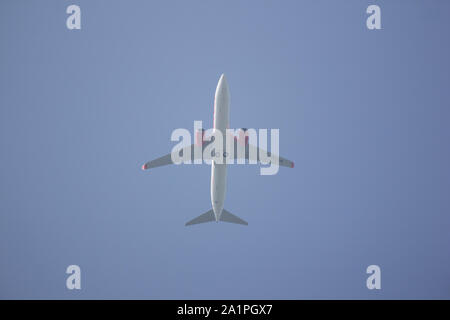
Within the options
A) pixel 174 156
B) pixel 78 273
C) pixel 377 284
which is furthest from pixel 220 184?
pixel 377 284

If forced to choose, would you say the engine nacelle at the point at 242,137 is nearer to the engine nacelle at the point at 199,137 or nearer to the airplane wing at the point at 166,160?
the airplane wing at the point at 166,160

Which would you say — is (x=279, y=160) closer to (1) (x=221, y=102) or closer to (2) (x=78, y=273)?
(1) (x=221, y=102)

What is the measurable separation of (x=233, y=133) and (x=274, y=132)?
6967mm

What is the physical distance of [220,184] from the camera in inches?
2490

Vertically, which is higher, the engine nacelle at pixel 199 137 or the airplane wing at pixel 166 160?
the engine nacelle at pixel 199 137

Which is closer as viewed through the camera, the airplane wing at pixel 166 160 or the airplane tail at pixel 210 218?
the airplane wing at pixel 166 160

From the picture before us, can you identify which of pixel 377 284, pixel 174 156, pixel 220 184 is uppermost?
pixel 174 156

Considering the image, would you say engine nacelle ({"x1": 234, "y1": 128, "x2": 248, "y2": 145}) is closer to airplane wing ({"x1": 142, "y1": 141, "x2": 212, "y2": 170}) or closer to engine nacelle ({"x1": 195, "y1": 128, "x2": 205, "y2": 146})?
airplane wing ({"x1": 142, "y1": 141, "x2": 212, "y2": 170})

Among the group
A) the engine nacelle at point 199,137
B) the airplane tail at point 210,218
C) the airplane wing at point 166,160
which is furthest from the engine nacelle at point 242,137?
the airplane tail at point 210,218

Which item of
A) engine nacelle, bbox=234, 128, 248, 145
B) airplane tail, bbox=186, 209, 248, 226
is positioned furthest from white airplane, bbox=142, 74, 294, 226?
engine nacelle, bbox=234, 128, 248, 145

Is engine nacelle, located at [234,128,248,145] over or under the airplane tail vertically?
over

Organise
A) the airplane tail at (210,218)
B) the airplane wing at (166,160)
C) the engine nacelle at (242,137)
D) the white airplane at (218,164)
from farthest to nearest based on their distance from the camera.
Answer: the airplane tail at (210,218) → the airplane wing at (166,160) → the engine nacelle at (242,137) → the white airplane at (218,164)

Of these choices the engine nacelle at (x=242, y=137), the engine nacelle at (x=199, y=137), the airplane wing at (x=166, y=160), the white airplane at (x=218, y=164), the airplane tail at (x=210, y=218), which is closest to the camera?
the white airplane at (x=218, y=164)

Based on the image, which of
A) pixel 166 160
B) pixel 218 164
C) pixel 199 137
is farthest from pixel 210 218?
pixel 199 137
